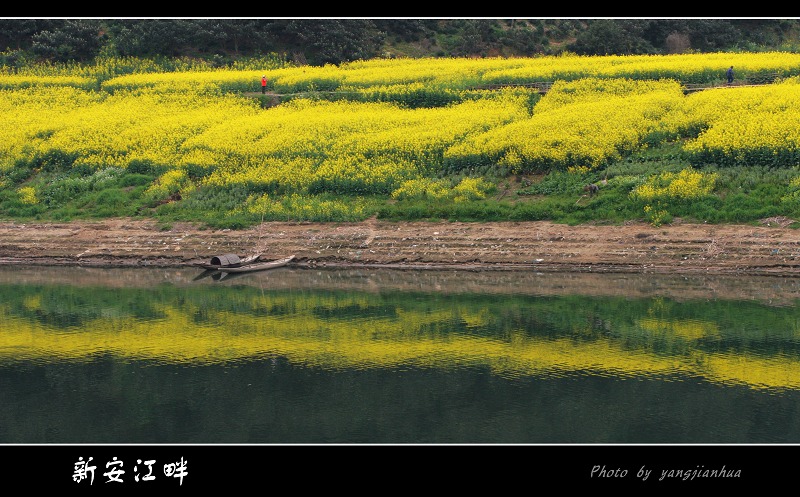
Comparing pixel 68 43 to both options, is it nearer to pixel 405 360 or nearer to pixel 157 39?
pixel 157 39

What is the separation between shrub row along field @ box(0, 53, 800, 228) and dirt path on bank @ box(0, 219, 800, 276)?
0.83m

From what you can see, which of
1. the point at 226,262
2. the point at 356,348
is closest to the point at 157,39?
the point at 226,262

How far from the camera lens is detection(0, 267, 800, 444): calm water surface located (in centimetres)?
1606

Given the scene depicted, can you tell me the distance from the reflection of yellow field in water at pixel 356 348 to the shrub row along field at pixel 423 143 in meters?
10.6

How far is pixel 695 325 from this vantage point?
73.8ft

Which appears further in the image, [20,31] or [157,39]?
[20,31]

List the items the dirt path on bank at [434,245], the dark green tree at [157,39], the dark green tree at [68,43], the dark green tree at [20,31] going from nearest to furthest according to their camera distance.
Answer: the dirt path on bank at [434,245]
the dark green tree at [68,43]
the dark green tree at [157,39]
the dark green tree at [20,31]

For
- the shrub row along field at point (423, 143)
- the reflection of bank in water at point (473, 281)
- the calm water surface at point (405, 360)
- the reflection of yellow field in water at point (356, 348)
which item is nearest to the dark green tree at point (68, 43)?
the shrub row along field at point (423, 143)

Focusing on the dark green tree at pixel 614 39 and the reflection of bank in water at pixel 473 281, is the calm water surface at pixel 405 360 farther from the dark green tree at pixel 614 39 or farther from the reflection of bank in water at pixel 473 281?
the dark green tree at pixel 614 39

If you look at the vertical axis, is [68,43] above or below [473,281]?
above

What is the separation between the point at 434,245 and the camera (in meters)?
31.6

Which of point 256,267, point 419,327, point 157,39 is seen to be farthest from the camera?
point 157,39

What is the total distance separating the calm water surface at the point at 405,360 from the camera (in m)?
16.1

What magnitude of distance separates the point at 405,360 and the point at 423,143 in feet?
64.8
